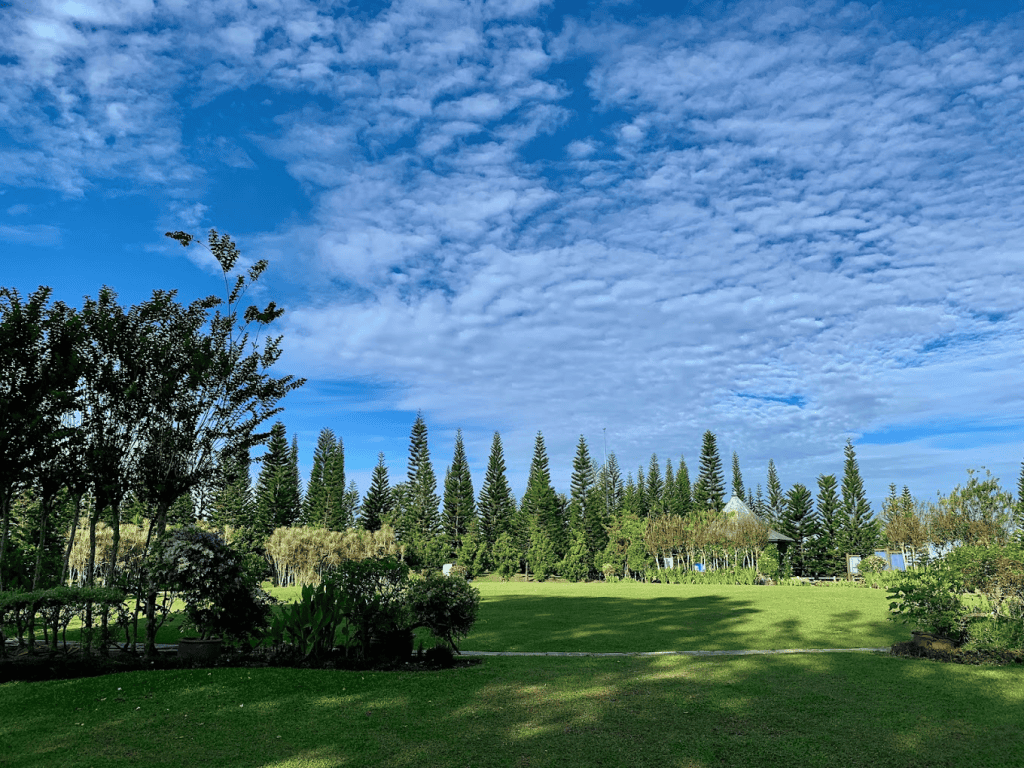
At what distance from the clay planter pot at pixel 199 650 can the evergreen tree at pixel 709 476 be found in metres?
49.8

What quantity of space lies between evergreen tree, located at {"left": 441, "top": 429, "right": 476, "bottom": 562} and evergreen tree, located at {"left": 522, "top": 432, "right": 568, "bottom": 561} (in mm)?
4777

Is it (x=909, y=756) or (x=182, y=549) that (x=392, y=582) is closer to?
(x=182, y=549)

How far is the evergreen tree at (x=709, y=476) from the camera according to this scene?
53094mm

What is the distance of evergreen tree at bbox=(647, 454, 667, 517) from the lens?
187ft

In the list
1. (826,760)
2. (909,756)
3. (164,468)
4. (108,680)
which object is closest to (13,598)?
(108,680)

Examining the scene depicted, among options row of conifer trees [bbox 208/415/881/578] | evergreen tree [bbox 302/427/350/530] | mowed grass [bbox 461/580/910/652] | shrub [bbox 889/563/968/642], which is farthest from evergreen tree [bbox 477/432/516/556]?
shrub [bbox 889/563/968/642]

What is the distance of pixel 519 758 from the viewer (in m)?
4.15

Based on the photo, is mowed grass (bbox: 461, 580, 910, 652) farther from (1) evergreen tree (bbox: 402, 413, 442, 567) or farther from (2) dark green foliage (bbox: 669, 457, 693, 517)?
(2) dark green foliage (bbox: 669, 457, 693, 517)

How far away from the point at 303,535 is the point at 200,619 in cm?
2612

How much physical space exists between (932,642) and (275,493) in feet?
140

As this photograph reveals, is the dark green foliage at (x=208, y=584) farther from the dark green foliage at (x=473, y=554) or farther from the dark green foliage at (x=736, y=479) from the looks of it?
the dark green foliage at (x=736, y=479)

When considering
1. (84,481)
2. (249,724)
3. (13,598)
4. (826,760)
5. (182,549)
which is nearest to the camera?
(826,760)

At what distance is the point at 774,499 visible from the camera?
177 feet

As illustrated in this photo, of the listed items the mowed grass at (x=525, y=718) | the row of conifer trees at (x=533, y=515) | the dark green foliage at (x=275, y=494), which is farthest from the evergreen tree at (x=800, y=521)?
the mowed grass at (x=525, y=718)
